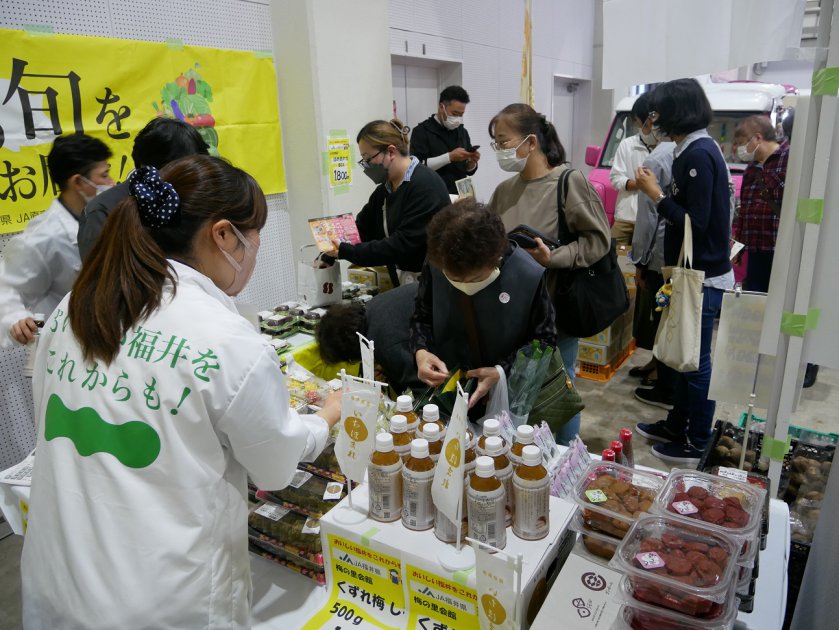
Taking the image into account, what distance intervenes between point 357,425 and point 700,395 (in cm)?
234

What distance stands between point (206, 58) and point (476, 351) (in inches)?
106

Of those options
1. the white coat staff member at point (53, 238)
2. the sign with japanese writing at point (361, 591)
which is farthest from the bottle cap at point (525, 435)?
the white coat staff member at point (53, 238)

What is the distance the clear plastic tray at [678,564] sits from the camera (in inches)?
39.4

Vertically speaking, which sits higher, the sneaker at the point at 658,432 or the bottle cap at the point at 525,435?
the bottle cap at the point at 525,435

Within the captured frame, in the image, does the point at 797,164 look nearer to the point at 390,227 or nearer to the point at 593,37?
the point at 390,227

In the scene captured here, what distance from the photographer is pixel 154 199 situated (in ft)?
3.51

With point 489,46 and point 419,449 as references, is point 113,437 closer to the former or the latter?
point 419,449

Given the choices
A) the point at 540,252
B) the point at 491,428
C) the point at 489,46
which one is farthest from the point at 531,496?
the point at 489,46

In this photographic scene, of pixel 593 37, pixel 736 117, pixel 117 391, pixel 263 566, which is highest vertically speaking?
pixel 593 37

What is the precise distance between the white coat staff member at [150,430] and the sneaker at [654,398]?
3.32 meters

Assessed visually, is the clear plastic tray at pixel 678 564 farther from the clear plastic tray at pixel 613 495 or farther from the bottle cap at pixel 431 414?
the bottle cap at pixel 431 414

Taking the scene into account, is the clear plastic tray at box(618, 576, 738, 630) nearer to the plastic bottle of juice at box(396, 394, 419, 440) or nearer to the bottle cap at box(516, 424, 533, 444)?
the bottle cap at box(516, 424, 533, 444)

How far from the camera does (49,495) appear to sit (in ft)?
3.55

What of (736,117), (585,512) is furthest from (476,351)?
(736,117)
